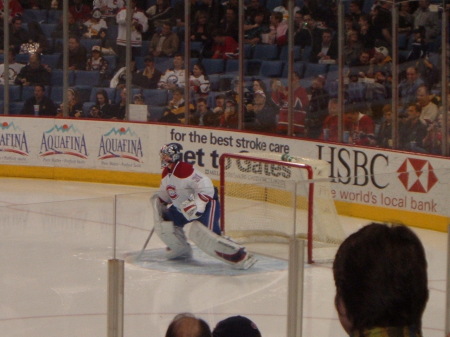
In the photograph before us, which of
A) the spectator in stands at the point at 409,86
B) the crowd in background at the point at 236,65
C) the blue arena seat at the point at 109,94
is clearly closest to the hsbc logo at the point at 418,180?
the crowd in background at the point at 236,65

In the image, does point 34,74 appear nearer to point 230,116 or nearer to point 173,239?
point 230,116

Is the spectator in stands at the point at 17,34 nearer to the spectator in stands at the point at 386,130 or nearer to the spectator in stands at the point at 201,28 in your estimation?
the spectator in stands at the point at 201,28

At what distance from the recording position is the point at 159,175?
10.9 metres

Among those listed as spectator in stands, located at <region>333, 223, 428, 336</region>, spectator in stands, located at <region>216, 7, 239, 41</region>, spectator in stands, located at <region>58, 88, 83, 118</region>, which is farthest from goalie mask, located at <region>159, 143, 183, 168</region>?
spectator in stands, located at <region>333, 223, 428, 336</region>

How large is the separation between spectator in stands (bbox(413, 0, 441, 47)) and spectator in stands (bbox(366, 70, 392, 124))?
1.76 feet

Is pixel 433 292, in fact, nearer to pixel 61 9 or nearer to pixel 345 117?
pixel 345 117

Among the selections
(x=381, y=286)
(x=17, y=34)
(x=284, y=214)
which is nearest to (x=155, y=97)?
(x=17, y=34)

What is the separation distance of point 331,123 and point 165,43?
8.43 ft

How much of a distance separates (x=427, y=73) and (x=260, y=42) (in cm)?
219

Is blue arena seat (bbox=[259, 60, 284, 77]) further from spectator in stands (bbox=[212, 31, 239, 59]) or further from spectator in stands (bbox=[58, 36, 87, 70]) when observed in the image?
spectator in stands (bbox=[58, 36, 87, 70])

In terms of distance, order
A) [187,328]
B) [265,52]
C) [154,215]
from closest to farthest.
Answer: [187,328], [154,215], [265,52]

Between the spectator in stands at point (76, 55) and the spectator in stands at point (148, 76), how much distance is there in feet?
2.38

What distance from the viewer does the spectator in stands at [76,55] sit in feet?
37.5

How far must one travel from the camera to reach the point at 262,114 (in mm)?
10125
